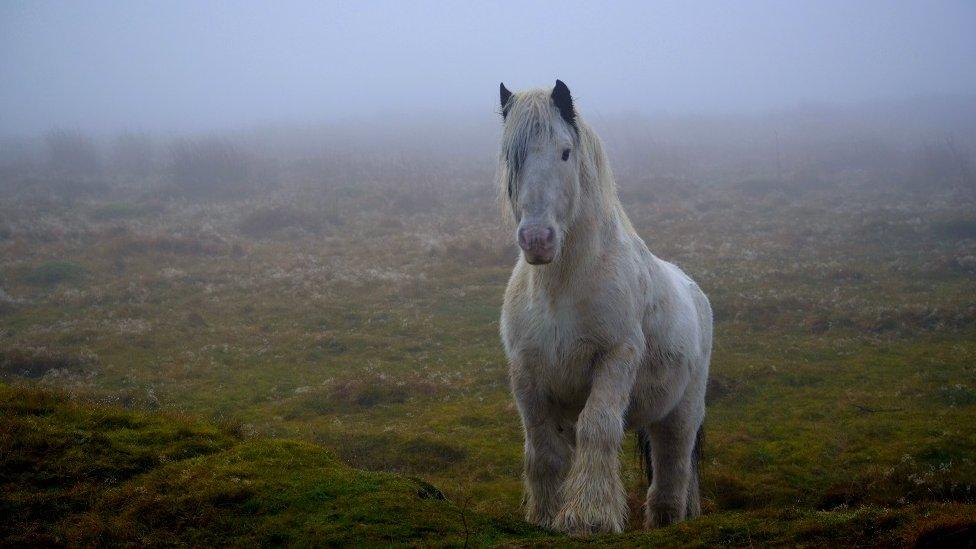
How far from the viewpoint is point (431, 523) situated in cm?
394

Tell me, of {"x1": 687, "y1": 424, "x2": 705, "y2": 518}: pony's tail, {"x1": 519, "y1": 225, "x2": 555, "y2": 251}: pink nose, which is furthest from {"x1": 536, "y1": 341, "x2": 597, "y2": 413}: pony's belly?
{"x1": 687, "y1": 424, "x2": 705, "y2": 518}: pony's tail

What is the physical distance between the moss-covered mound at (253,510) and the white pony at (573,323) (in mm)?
930

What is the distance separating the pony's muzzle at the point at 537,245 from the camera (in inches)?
175

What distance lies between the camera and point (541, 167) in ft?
15.8

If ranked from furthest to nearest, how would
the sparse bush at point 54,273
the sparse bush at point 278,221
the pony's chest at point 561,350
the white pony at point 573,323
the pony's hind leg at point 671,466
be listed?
the sparse bush at point 278,221 < the sparse bush at point 54,273 < the pony's hind leg at point 671,466 < the pony's chest at point 561,350 < the white pony at point 573,323

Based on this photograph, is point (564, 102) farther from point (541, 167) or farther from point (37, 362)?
point (37, 362)

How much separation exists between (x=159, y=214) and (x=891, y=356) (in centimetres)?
3759

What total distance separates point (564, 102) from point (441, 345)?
1461 centimetres

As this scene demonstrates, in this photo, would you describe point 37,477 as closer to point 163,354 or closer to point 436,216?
point 163,354

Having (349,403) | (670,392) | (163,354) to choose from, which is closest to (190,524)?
(670,392)

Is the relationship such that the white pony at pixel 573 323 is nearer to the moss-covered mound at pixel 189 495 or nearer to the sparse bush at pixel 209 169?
the moss-covered mound at pixel 189 495

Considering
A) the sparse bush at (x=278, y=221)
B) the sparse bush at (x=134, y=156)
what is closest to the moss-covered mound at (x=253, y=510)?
the sparse bush at (x=278, y=221)

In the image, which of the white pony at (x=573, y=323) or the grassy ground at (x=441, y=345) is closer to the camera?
the white pony at (x=573, y=323)

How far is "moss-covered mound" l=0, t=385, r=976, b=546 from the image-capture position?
11.5ft
